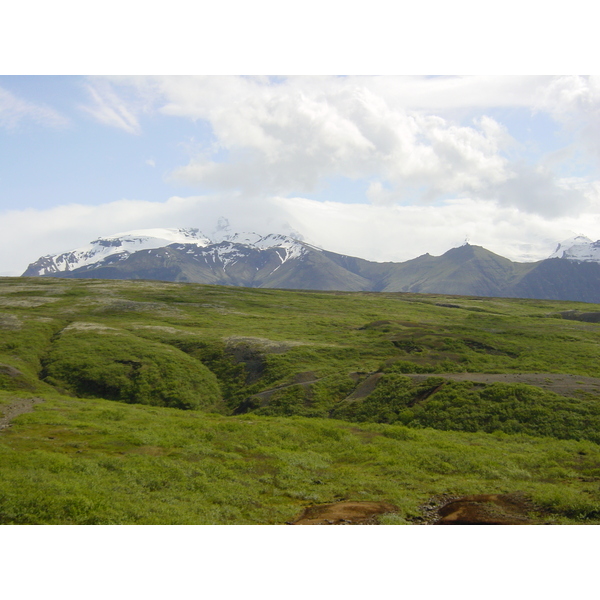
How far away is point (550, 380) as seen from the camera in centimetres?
4556

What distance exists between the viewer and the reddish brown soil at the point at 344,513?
20.1 meters

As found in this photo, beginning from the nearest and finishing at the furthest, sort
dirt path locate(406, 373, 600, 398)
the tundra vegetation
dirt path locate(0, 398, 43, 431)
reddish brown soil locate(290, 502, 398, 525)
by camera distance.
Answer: reddish brown soil locate(290, 502, 398, 525), the tundra vegetation, dirt path locate(0, 398, 43, 431), dirt path locate(406, 373, 600, 398)

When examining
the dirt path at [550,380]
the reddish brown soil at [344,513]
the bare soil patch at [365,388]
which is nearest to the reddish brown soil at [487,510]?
the reddish brown soil at [344,513]

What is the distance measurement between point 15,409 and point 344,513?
33418 millimetres

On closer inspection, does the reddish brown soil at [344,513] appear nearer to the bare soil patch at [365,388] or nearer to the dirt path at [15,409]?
the dirt path at [15,409]

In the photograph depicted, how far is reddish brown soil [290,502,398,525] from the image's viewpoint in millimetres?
20062

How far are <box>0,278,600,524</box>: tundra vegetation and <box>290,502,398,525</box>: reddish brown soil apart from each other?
67 cm

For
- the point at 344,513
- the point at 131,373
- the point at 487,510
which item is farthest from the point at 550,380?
the point at 131,373

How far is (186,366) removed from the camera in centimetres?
6331

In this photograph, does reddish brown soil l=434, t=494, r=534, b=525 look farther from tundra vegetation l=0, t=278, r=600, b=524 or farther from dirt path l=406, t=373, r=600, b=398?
dirt path l=406, t=373, r=600, b=398

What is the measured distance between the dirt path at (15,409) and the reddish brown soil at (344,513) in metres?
25.3

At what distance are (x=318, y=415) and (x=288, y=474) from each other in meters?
20.2

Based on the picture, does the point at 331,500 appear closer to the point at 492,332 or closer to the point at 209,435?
the point at 209,435

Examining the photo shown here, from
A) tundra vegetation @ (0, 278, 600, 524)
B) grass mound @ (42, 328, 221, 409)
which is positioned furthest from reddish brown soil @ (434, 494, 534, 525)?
grass mound @ (42, 328, 221, 409)
